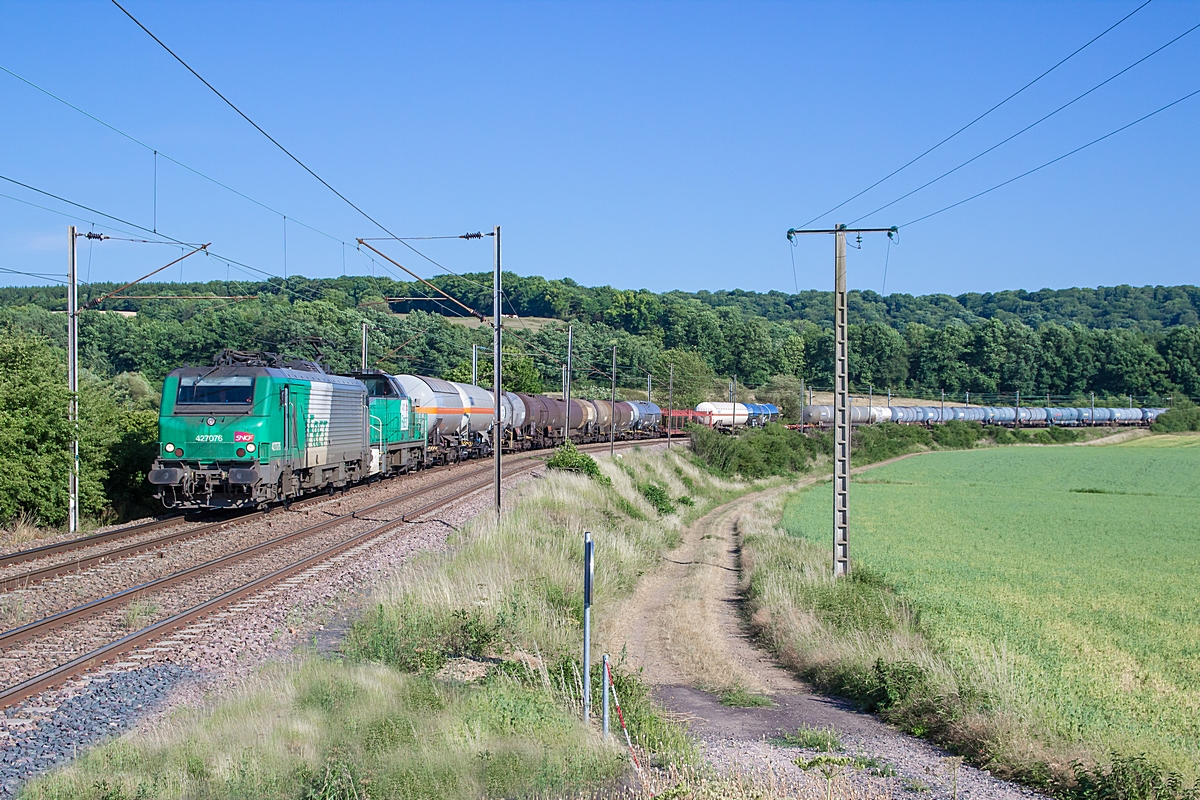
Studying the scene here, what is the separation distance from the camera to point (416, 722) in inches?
313

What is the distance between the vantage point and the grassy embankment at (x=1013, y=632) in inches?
345

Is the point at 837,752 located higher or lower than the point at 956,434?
lower

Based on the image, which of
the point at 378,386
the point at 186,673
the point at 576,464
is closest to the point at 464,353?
the point at 576,464

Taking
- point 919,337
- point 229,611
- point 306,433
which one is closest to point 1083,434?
point 919,337

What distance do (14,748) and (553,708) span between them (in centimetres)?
444

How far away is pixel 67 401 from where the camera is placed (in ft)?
68.2

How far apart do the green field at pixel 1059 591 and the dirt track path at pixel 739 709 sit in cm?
126

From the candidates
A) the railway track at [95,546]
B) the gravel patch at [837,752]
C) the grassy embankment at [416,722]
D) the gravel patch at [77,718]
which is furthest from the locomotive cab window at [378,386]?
the gravel patch at [837,752]

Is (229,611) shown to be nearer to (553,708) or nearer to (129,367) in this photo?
(553,708)

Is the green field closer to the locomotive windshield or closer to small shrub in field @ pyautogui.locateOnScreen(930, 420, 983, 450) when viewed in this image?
the locomotive windshield

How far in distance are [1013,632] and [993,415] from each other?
4267 inches

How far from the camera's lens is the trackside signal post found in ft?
63.5

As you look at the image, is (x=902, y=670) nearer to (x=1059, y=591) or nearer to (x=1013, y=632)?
(x=1013, y=632)

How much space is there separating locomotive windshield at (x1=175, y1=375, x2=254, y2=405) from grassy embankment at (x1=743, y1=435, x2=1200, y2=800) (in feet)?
39.2
